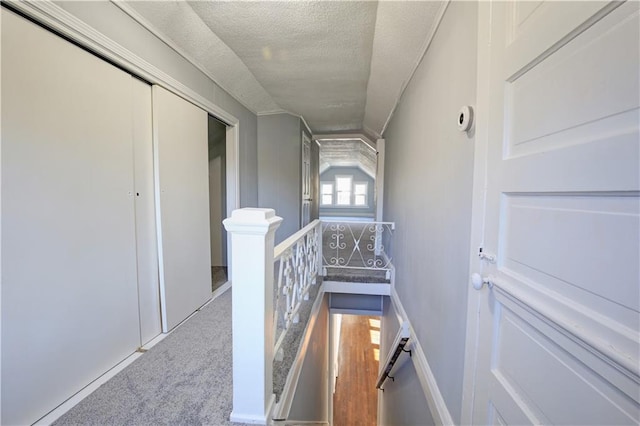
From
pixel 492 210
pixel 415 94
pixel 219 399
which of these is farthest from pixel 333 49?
pixel 219 399

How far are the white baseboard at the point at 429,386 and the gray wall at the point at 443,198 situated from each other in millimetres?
53

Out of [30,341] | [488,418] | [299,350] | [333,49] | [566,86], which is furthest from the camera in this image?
[333,49]

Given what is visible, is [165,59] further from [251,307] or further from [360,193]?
[360,193]

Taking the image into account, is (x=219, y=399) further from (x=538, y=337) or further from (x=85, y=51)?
(x=85, y=51)

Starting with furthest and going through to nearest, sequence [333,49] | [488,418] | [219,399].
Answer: [333,49]
[219,399]
[488,418]

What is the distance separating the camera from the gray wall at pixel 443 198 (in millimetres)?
1084

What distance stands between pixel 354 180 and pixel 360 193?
0.61 metres

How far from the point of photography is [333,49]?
194 cm

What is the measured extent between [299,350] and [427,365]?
82 cm

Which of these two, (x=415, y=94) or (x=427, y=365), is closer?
(x=427, y=365)

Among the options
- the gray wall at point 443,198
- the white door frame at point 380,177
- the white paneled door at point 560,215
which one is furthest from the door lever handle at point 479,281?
the white door frame at point 380,177

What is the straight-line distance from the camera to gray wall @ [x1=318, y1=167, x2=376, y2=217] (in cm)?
1070

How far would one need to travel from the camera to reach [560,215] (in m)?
0.58

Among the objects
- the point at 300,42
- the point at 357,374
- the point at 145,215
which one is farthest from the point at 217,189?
the point at 357,374
